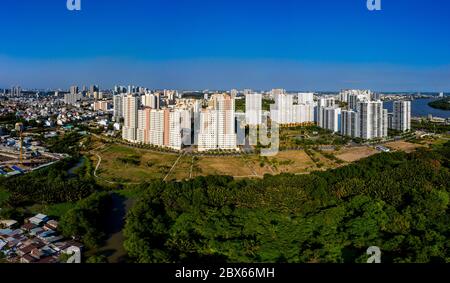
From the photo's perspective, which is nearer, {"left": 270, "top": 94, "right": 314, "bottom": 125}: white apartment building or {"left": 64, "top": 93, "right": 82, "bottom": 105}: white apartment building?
{"left": 270, "top": 94, "right": 314, "bottom": 125}: white apartment building

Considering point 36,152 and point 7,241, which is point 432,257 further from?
point 36,152

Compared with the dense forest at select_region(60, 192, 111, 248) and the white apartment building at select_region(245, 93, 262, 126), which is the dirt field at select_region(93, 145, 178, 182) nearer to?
the dense forest at select_region(60, 192, 111, 248)

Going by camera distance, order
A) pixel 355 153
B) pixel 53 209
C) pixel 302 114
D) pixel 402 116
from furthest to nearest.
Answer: pixel 302 114 → pixel 402 116 → pixel 355 153 → pixel 53 209

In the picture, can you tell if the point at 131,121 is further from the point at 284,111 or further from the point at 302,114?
the point at 302,114

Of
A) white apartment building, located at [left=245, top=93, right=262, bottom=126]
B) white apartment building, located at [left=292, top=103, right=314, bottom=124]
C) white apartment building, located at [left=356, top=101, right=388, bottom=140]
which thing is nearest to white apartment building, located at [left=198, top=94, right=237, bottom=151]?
white apartment building, located at [left=245, top=93, right=262, bottom=126]

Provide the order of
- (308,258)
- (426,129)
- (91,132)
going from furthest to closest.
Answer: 1. (426,129)
2. (91,132)
3. (308,258)

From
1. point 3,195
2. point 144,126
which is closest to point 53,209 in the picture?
point 3,195
